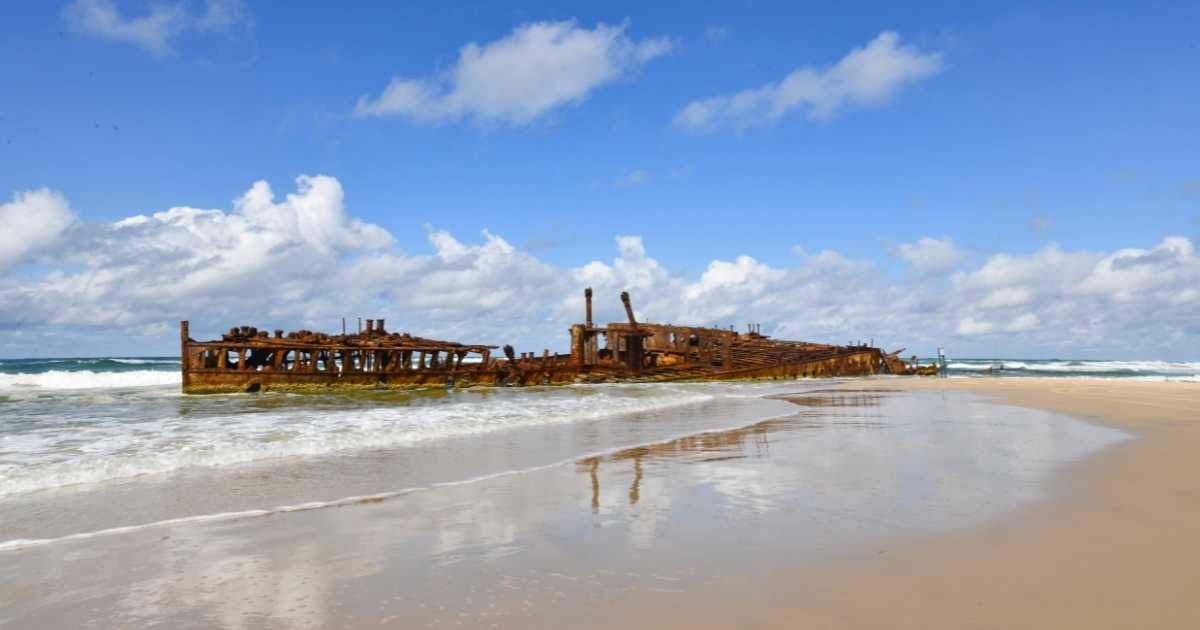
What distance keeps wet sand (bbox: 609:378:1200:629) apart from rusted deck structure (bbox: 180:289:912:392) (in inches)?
1029

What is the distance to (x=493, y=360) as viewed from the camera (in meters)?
32.8

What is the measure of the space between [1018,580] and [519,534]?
3127mm

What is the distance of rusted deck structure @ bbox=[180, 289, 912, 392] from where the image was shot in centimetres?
2688

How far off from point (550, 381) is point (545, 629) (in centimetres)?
2931

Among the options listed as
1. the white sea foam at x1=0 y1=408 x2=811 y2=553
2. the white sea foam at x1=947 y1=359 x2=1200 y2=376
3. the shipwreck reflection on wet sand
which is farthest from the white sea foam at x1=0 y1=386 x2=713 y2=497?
the white sea foam at x1=947 y1=359 x2=1200 y2=376

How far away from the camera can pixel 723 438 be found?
36.2 ft

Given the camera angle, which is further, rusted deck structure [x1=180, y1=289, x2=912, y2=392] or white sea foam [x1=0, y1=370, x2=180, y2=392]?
white sea foam [x1=0, y1=370, x2=180, y2=392]

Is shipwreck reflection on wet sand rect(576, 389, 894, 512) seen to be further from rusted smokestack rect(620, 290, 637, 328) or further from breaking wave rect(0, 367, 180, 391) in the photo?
breaking wave rect(0, 367, 180, 391)

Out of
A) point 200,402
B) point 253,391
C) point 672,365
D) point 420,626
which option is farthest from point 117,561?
point 672,365

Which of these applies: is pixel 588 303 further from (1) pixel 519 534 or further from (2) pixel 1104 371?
(2) pixel 1104 371

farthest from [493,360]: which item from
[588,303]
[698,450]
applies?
[698,450]

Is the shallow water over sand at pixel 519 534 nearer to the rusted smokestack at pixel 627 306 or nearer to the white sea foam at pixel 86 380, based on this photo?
the rusted smokestack at pixel 627 306

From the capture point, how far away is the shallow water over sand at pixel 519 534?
372cm

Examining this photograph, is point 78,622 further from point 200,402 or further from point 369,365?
point 369,365
